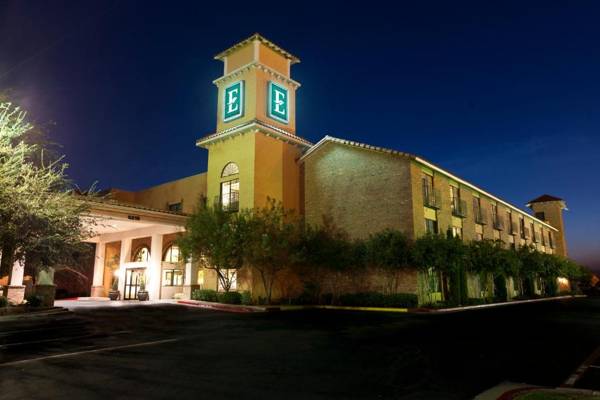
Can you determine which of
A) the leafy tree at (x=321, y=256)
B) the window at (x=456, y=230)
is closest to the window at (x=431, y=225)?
the window at (x=456, y=230)

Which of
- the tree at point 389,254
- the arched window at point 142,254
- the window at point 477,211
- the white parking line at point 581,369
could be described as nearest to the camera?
the white parking line at point 581,369

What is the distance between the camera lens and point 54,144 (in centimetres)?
1727

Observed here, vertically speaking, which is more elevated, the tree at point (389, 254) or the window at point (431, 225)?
the window at point (431, 225)

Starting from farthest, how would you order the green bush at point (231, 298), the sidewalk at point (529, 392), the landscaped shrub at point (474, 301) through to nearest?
1. the landscaped shrub at point (474, 301)
2. the green bush at point (231, 298)
3. the sidewalk at point (529, 392)

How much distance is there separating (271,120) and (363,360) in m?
23.6

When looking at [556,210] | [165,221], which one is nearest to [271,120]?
[165,221]

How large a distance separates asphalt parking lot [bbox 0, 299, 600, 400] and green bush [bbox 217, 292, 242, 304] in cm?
1090

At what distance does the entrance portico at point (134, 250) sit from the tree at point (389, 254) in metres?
12.8

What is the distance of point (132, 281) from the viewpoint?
111 ft

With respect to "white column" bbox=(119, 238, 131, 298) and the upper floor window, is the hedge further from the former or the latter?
the upper floor window

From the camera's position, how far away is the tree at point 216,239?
25.0m

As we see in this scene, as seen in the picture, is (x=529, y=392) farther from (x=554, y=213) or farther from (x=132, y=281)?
(x=554, y=213)

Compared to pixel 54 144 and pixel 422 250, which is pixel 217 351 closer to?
pixel 54 144

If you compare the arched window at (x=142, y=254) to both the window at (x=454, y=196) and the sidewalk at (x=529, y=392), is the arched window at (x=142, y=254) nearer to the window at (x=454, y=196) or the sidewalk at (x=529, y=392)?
the window at (x=454, y=196)
